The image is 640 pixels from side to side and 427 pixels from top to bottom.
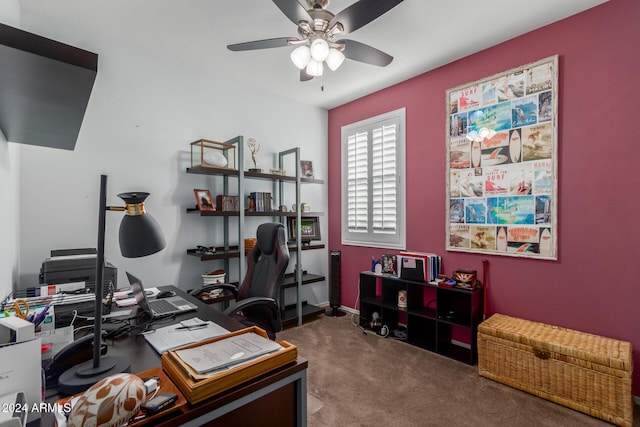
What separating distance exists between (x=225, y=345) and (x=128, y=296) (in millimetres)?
1268

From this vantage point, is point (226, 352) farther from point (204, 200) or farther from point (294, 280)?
point (294, 280)

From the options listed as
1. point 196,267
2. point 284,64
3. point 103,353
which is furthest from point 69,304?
point 284,64

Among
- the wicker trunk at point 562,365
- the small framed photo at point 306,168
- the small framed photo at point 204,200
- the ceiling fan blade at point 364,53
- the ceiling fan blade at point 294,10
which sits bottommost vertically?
the wicker trunk at point 562,365

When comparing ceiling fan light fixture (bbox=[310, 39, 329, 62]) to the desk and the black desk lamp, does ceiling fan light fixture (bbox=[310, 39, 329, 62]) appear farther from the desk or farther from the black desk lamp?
the desk

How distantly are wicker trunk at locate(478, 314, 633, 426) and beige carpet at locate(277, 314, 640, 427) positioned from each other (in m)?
0.08

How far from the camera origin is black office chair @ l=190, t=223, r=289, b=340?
2.07 metres

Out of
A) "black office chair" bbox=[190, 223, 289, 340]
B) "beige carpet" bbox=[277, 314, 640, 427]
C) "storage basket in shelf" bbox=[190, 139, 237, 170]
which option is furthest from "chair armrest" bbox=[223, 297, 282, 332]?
"storage basket in shelf" bbox=[190, 139, 237, 170]

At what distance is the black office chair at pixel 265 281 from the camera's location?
2.07m

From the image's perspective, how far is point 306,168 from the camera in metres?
4.09

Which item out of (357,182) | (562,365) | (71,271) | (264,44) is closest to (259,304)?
(71,271)

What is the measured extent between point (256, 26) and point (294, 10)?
2.54 ft

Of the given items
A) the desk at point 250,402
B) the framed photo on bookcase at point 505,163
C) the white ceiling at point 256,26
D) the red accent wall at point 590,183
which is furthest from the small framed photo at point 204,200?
the red accent wall at point 590,183

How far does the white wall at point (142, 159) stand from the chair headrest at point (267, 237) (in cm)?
108

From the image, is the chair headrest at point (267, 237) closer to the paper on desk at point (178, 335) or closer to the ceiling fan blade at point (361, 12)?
the paper on desk at point (178, 335)
